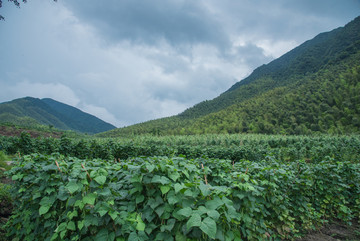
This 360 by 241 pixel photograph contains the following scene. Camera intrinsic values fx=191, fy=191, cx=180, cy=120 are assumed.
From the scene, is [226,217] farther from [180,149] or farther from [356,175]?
[180,149]

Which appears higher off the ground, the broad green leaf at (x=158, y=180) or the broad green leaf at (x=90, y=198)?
the broad green leaf at (x=158, y=180)

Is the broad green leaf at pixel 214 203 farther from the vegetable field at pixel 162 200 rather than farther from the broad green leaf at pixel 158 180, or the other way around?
the broad green leaf at pixel 158 180

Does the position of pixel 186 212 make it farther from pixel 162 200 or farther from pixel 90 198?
pixel 90 198

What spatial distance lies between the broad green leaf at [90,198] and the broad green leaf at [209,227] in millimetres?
1111

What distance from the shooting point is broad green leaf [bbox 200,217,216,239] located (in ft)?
4.69

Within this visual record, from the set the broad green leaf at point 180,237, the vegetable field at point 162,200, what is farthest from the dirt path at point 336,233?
the broad green leaf at point 180,237

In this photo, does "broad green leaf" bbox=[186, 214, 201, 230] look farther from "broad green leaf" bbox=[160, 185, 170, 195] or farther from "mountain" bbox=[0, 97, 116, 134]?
"mountain" bbox=[0, 97, 116, 134]

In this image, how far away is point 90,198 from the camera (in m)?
1.91

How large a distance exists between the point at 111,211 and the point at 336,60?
71.2 m

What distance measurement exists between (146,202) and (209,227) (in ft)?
2.52

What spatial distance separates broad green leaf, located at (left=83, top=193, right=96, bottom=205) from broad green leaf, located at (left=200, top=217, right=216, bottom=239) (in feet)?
3.64

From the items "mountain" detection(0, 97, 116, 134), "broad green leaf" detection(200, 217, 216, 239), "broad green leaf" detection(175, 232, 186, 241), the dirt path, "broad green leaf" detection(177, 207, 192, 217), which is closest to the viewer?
"broad green leaf" detection(200, 217, 216, 239)

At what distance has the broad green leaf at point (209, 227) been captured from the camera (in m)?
1.43

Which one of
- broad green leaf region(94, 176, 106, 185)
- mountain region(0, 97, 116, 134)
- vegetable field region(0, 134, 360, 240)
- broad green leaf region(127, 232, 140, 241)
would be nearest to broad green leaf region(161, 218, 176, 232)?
vegetable field region(0, 134, 360, 240)
